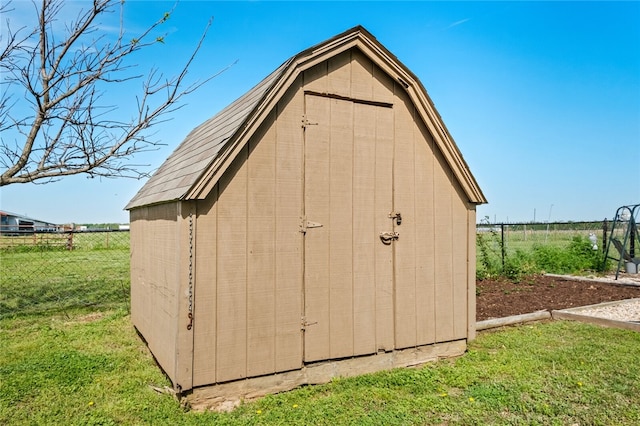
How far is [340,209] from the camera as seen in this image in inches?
179

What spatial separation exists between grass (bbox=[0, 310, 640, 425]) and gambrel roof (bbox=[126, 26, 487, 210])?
1.96 m

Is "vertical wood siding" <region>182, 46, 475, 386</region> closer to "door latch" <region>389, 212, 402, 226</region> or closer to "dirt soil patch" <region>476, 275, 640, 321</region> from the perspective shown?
"door latch" <region>389, 212, 402, 226</region>

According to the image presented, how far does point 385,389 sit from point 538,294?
6.50 meters

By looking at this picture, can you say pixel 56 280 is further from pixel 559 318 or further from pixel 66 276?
pixel 559 318

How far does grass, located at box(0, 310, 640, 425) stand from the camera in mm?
3555

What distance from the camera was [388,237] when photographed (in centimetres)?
481

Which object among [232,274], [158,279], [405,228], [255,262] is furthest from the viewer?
[405,228]

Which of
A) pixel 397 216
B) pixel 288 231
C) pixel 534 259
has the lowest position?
pixel 534 259

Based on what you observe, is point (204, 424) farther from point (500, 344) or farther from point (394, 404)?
point (500, 344)

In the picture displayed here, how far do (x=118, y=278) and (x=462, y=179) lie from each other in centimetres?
1039

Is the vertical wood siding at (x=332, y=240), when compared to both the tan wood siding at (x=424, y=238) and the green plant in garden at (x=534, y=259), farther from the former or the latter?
the green plant in garden at (x=534, y=259)

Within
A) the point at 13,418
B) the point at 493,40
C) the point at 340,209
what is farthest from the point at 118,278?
the point at 493,40

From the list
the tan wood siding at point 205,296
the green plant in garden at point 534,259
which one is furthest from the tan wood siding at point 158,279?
the green plant in garden at point 534,259

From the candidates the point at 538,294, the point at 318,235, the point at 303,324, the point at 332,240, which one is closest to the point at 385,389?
the point at 303,324
